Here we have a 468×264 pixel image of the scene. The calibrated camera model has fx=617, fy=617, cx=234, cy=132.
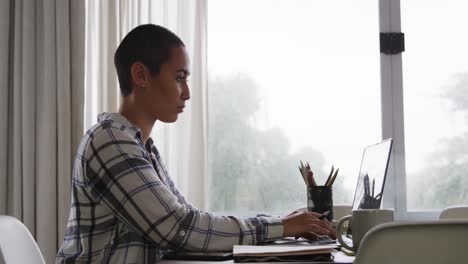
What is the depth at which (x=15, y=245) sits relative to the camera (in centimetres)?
129

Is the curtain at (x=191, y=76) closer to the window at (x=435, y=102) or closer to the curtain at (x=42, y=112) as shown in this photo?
the curtain at (x=42, y=112)

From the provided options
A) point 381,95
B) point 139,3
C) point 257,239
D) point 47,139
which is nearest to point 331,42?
point 381,95

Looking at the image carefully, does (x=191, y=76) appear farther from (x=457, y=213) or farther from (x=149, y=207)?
(x=149, y=207)

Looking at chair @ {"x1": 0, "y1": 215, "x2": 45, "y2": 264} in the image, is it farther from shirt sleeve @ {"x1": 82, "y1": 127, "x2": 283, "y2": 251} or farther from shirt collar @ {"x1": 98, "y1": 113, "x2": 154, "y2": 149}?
shirt collar @ {"x1": 98, "y1": 113, "x2": 154, "y2": 149}

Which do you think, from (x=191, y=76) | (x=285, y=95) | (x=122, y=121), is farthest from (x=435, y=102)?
(x=122, y=121)

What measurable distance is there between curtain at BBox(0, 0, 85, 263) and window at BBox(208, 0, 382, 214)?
2.04 ft

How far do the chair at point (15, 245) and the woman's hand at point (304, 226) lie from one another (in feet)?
1.84

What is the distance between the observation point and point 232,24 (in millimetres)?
2861

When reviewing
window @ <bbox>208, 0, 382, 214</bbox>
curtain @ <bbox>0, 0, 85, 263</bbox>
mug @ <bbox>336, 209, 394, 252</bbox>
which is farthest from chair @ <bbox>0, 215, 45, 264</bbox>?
window @ <bbox>208, 0, 382, 214</bbox>

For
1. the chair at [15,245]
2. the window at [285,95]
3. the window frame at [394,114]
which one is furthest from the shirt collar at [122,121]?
the window frame at [394,114]

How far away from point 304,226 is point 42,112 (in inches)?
63.6

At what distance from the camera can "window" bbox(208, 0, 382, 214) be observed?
2.81 m

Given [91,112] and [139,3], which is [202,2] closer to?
[139,3]

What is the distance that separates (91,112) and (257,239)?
155cm
